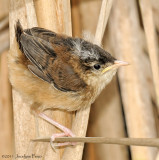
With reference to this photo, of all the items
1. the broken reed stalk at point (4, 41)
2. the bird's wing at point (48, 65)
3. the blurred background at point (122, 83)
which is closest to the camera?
the bird's wing at point (48, 65)

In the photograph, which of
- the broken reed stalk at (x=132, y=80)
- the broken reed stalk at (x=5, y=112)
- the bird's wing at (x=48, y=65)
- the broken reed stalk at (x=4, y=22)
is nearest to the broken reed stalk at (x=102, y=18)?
the bird's wing at (x=48, y=65)

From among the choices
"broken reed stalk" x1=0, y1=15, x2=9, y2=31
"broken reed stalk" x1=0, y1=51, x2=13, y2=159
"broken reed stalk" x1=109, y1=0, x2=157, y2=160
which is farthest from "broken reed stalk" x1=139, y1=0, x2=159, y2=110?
"broken reed stalk" x1=0, y1=51, x2=13, y2=159

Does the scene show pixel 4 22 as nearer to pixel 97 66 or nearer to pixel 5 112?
pixel 5 112

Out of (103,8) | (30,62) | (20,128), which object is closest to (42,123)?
(20,128)

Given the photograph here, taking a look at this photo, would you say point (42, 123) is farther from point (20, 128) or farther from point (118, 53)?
point (118, 53)

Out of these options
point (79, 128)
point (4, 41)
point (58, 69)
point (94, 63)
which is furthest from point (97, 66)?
point (4, 41)

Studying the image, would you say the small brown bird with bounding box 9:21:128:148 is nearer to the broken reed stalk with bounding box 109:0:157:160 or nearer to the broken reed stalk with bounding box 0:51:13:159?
the broken reed stalk with bounding box 109:0:157:160

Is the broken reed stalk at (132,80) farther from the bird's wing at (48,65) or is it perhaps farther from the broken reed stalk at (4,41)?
the broken reed stalk at (4,41)

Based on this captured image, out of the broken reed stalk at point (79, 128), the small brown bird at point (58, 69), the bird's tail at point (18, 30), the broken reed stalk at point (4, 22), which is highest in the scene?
the broken reed stalk at point (4, 22)
